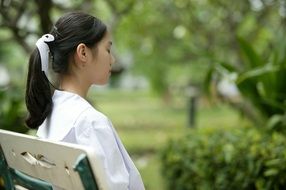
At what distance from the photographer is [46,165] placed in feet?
5.08

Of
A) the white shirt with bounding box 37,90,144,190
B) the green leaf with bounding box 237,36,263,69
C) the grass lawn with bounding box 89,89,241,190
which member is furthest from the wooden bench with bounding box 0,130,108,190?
the green leaf with bounding box 237,36,263,69

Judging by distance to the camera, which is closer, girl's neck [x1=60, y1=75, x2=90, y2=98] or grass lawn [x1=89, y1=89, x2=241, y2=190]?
girl's neck [x1=60, y1=75, x2=90, y2=98]

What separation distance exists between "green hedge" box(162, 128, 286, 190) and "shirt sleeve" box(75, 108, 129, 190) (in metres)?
1.60

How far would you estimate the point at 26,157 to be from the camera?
5.49ft

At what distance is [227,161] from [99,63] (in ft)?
5.47

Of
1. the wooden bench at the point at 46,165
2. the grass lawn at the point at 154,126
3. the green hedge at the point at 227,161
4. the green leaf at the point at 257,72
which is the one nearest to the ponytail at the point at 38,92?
the wooden bench at the point at 46,165

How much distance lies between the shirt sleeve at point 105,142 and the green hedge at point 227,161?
63.1 inches

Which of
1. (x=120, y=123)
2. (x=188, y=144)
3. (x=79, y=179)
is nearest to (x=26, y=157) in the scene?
(x=79, y=179)

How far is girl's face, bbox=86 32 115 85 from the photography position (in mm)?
1808

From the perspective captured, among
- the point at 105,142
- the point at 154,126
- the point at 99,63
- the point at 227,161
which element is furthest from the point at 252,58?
the point at 154,126

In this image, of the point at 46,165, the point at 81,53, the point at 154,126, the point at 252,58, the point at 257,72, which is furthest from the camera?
the point at 154,126

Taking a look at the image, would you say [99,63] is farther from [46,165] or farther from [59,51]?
[46,165]

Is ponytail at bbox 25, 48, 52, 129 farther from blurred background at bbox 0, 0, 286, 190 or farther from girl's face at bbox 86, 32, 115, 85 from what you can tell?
blurred background at bbox 0, 0, 286, 190

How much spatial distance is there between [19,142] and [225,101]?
504cm
